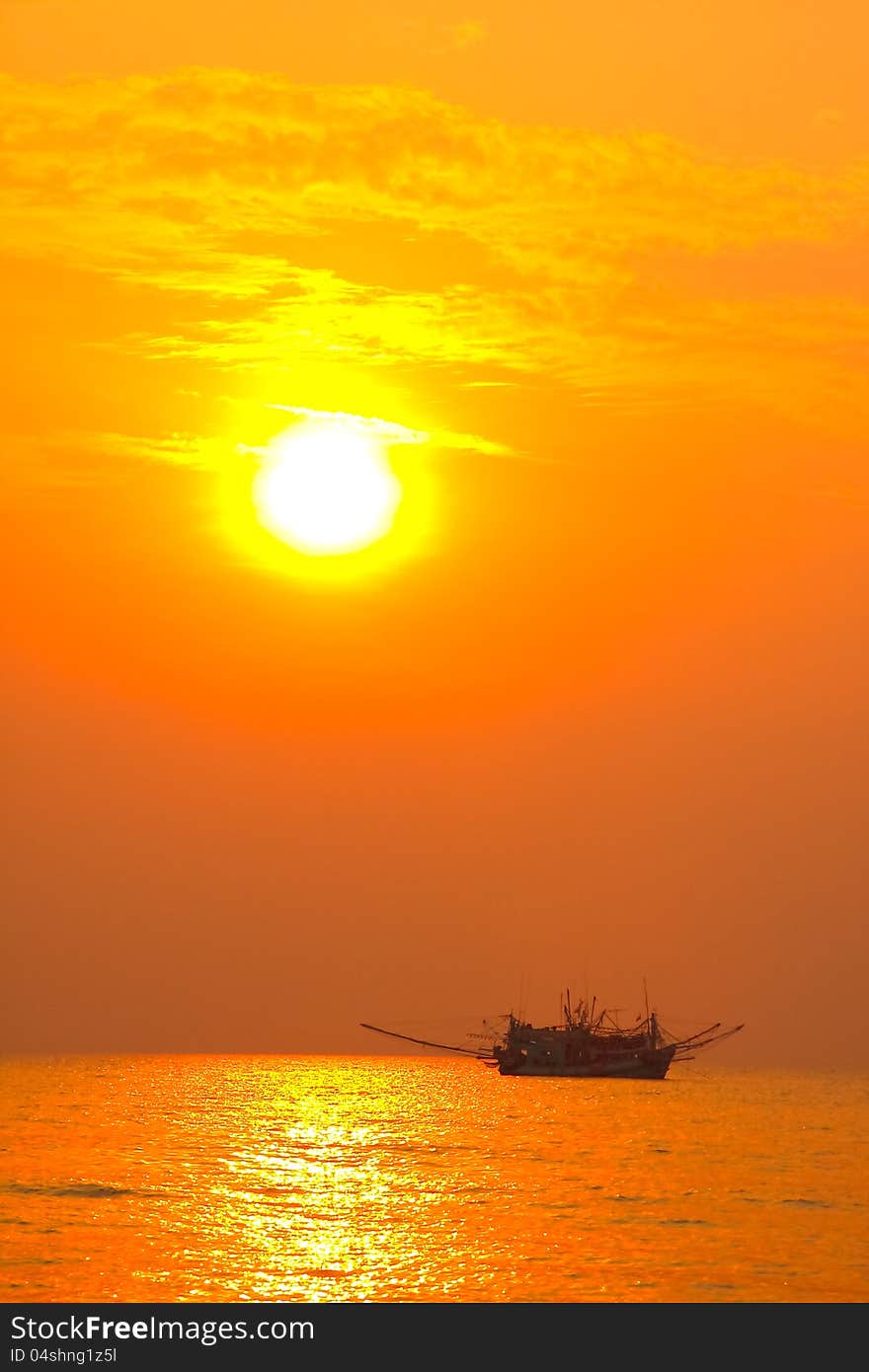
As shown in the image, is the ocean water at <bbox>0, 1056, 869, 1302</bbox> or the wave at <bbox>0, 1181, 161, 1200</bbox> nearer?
the ocean water at <bbox>0, 1056, 869, 1302</bbox>

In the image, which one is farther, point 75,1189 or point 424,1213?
point 75,1189

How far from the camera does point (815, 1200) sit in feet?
268

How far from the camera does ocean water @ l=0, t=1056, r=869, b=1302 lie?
52.2m

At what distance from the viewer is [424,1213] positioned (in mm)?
70062

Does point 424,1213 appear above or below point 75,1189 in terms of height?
below

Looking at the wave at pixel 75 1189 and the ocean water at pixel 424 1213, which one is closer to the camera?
the ocean water at pixel 424 1213

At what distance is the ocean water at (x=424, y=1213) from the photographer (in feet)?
171
